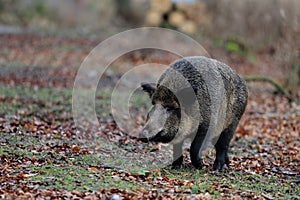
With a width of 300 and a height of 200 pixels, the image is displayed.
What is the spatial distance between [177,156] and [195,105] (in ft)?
3.00

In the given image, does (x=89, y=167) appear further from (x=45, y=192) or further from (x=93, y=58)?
(x=93, y=58)

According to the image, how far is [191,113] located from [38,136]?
125 inches

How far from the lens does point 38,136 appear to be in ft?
28.0

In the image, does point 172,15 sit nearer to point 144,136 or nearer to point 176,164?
point 176,164

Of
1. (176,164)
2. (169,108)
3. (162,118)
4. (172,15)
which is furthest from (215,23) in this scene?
(162,118)

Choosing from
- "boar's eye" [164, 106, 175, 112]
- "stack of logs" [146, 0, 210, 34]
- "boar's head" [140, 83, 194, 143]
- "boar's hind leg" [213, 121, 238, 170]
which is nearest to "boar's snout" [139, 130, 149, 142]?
"boar's head" [140, 83, 194, 143]

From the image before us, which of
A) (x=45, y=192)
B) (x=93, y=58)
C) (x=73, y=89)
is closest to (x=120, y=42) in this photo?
(x=93, y=58)

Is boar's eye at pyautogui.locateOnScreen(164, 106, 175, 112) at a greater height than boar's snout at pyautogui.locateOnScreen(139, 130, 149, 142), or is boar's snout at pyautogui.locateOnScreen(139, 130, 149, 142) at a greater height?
boar's eye at pyautogui.locateOnScreen(164, 106, 175, 112)

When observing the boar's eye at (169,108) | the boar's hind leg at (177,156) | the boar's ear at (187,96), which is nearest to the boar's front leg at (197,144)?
the boar's hind leg at (177,156)

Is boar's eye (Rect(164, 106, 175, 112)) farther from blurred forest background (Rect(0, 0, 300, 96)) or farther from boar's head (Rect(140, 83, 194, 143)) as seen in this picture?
blurred forest background (Rect(0, 0, 300, 96))

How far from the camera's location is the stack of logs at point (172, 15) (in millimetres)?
19969

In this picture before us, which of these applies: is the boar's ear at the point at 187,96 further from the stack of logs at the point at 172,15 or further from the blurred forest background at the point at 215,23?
the stack of logs at the point at 172,15

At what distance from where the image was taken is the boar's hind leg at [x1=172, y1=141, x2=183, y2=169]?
23.3 ft

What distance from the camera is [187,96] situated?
22.3 feet
